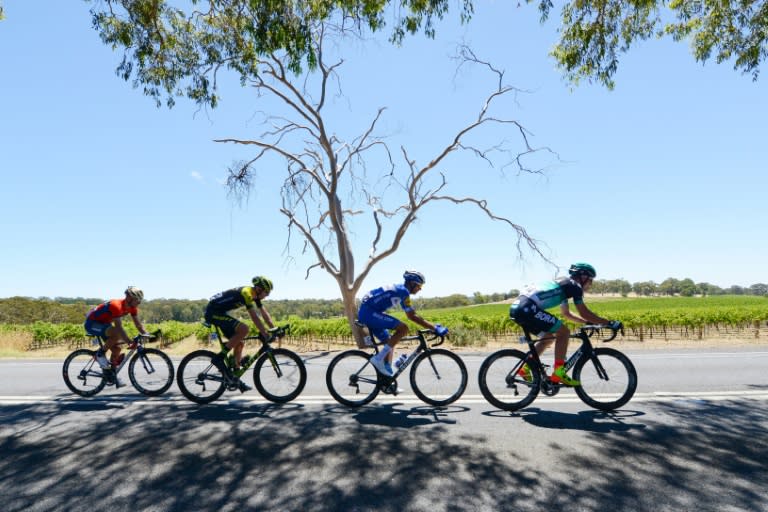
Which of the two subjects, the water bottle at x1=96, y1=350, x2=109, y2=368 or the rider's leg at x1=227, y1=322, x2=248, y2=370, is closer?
the rider's leg at x1=227, y1=322, x2=248, y2=370

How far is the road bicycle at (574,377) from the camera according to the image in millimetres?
5652

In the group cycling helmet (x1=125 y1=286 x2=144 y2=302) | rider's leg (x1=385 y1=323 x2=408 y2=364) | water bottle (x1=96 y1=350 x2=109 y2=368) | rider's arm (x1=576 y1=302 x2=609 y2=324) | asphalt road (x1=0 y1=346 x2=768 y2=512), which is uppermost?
cycling helmet (x1=125 y1=286 x2=144 y2=302)

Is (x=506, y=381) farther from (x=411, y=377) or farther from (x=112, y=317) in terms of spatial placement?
(x=112, y=317)

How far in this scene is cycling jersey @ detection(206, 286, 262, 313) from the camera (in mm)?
6219

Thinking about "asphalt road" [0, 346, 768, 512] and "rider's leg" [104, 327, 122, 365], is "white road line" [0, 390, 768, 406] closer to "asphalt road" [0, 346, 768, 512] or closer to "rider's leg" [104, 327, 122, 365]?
"asphalt road" [0, 346, 768, 512]

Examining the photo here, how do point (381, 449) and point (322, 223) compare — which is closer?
point (381, 449)

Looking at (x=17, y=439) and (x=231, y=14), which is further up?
(x=231, y=14)

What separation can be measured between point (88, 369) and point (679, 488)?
7.95 meters

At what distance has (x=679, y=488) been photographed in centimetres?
344

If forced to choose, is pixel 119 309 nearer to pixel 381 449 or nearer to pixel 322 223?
pixel 381 449

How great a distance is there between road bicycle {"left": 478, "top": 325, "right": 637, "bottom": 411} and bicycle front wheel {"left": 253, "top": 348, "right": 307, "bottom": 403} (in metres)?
2.50

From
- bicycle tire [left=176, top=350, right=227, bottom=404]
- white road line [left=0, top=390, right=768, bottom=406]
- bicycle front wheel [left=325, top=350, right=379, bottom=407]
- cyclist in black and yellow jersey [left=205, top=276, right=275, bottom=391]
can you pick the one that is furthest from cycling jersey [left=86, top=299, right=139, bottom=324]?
bicycle front wheel [left=325, top=350, right=379, bottom=407]

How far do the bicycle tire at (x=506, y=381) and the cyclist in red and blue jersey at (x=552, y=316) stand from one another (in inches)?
4.7

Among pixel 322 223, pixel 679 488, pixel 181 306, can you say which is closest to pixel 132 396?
pixel 679 488
